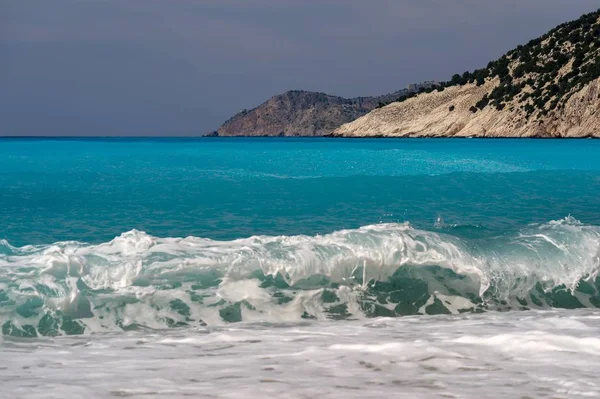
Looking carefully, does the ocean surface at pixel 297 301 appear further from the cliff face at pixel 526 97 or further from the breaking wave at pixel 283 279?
the cliff face at pixel 526 97

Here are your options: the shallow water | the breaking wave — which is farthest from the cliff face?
the shallow water

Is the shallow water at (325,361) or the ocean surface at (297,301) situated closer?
the shallow water at (325,361)

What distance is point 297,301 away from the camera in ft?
21.2

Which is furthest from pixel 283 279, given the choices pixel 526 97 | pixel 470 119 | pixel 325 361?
pixel 470 119

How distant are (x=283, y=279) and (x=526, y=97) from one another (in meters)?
78.0

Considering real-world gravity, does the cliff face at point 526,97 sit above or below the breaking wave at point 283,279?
above

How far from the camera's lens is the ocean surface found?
3.81 meters

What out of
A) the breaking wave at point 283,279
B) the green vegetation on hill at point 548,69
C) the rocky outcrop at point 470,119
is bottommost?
the breaking wave at point 283,279

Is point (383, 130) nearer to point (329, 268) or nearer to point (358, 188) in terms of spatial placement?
point (358, 188)

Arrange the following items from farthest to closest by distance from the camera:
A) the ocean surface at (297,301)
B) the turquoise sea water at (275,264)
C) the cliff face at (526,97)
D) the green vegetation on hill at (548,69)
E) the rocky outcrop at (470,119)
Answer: the green vegetation on hill at (548,69) → the cliff face at (526,97) → the rocky outcrop at (470,119) → the turquoise sea water at (275,264) → the ocean surface at (297,301)

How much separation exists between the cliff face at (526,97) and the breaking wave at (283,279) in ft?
211

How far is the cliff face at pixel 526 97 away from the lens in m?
69.9

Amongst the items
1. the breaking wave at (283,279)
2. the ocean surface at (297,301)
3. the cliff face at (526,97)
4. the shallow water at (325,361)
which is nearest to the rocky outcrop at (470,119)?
the cliff face at (526,97)

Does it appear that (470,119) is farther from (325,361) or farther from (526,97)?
(325,361)
